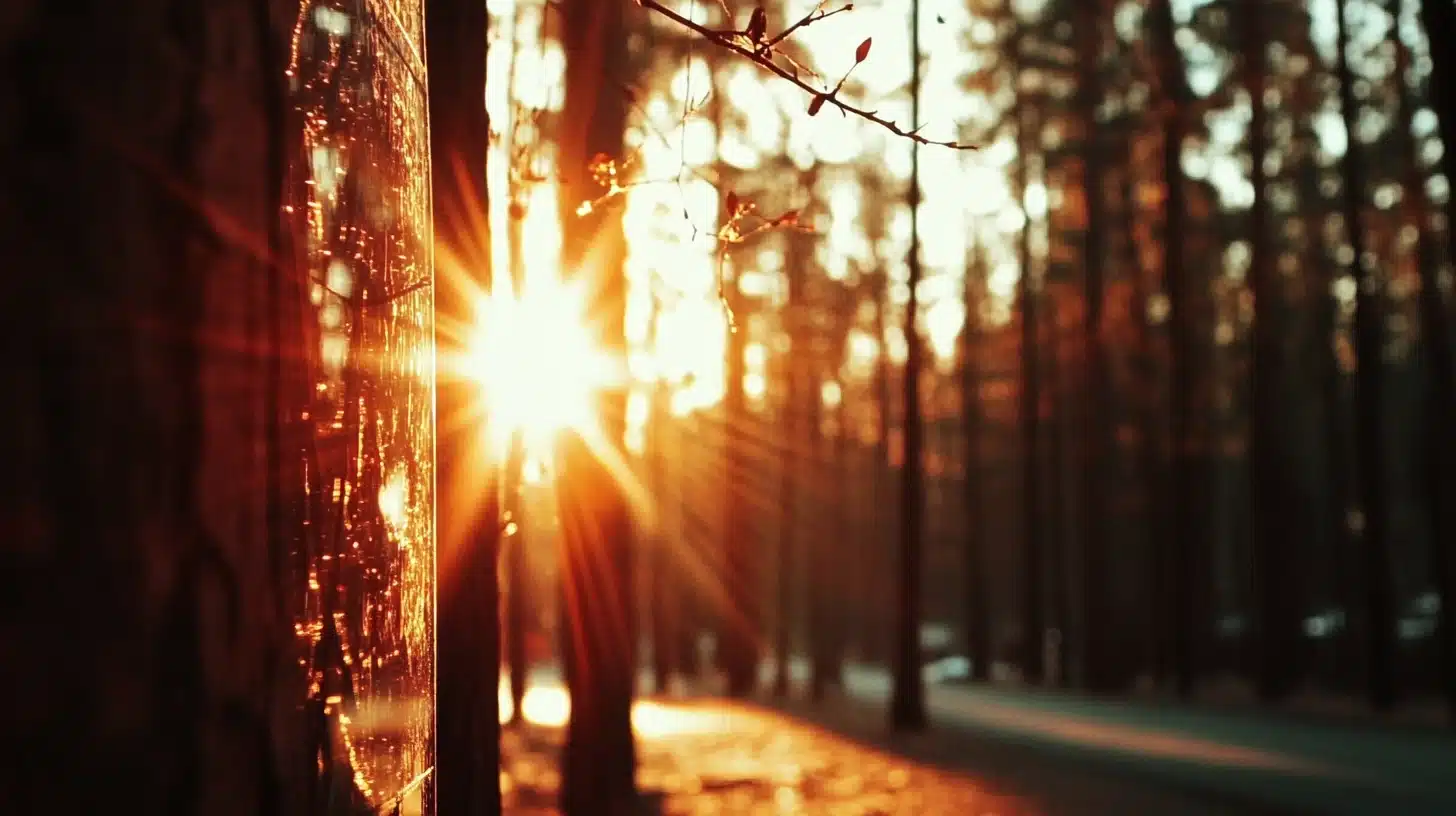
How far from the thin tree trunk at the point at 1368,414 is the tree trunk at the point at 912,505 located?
302 inches

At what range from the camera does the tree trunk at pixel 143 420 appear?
931 millimetres

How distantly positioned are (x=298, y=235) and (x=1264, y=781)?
623 inches

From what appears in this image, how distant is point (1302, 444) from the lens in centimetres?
5350

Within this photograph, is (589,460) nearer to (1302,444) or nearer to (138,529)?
(138,529)

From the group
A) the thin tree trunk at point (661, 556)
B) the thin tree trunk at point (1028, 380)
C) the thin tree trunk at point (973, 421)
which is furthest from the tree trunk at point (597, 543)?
the thin tree trunk at point (973, 421)

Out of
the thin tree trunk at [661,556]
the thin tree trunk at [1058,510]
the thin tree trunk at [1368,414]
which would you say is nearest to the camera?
the thin tree trunk at [1368,414]

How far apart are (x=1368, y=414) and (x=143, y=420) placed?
26106 mm

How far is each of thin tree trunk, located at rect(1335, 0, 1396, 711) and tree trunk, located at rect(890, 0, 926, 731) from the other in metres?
7.68

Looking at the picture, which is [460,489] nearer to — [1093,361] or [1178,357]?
[1178,357]

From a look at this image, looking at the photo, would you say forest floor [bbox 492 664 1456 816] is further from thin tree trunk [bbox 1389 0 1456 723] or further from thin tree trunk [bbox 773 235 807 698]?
thin tree trunk [bbox 773 235 807 698]

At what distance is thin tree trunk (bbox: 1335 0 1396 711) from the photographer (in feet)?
78.5

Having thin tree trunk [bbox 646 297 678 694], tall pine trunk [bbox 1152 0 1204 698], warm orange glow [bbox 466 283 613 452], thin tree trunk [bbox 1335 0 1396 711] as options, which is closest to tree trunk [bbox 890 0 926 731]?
thin tree trunk [bbox 1335 0 1396 711]

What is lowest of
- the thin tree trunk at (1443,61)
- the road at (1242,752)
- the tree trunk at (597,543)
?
the road at (1242,752)

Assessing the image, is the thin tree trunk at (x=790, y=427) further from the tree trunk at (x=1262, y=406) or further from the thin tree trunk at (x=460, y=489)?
the thin tree trunk at (x=460, y=489)
